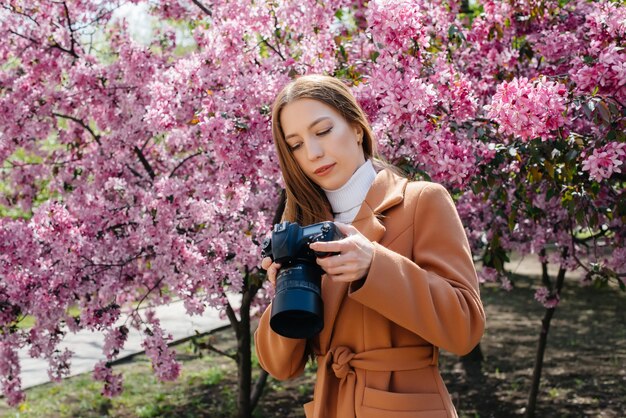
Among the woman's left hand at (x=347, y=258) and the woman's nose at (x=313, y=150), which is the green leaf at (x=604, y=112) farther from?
the woman's left hand at (x=347, y=258)

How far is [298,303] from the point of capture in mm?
1779

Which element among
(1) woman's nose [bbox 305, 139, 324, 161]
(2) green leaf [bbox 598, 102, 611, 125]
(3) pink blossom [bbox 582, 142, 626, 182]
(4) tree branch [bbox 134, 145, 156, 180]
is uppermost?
(4) tree branch [bbox 134, 145, 156, 180]

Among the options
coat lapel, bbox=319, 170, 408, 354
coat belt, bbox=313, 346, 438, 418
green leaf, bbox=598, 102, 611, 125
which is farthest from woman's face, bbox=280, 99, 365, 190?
green leaf, bbox=598, 102, 611, 125

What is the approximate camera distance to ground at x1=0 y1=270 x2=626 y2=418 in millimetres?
5988

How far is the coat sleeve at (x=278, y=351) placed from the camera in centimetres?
210

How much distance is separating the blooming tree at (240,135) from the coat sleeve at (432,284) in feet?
3.83

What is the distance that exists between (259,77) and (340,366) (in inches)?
90.2

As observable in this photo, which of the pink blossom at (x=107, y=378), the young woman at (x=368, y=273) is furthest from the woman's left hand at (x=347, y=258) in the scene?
the pink blossom at (x=107, y=378)

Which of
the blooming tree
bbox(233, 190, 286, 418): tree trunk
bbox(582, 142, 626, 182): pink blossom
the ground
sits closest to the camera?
bbox(582, 142, 626, 182): pink blossom

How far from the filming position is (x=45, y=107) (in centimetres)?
510

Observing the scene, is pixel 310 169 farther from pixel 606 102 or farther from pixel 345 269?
pixel 606 102

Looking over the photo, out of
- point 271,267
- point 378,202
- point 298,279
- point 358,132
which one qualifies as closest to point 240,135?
point 358,132

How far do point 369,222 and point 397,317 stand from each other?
1.04 feet

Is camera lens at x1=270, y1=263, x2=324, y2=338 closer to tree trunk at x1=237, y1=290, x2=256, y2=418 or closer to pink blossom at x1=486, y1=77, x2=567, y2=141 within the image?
pink blossom at x1=486, y1=77, x2=567, y2=141
